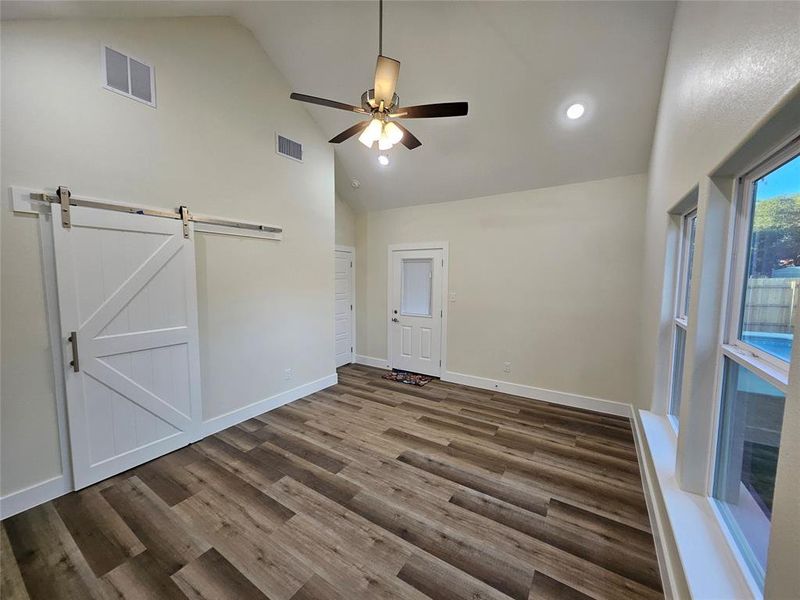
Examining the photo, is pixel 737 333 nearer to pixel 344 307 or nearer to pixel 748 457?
pixel 748 457

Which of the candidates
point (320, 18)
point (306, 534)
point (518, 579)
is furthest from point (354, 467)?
point (320, 18)

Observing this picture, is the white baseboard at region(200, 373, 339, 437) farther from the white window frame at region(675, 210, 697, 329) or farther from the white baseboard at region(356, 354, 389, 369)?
the white window frame at region(675, 210, 697, 329)

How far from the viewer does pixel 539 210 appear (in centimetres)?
381

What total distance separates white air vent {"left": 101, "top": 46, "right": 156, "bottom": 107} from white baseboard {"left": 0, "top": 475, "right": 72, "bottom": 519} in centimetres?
287

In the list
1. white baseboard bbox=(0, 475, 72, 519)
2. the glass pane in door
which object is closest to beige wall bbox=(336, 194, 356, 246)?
the glass pane in door

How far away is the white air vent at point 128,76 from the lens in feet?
7.22

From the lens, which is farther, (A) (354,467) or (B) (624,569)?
(A) (354,467)

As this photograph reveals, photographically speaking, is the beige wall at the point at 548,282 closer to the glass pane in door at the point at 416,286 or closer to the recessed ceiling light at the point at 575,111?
the glass pane in door at the point at 416,286

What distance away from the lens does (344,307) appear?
5.35 metres

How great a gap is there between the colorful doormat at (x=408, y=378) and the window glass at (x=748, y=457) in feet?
10.7

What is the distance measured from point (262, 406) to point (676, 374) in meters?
3.94

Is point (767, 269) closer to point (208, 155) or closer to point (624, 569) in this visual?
point (624, 569)

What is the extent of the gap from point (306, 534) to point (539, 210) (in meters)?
4.02

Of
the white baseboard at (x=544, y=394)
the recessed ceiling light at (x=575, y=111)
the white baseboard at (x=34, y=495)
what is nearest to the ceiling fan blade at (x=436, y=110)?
the recessed ceiling light at (x=575, y=111)
